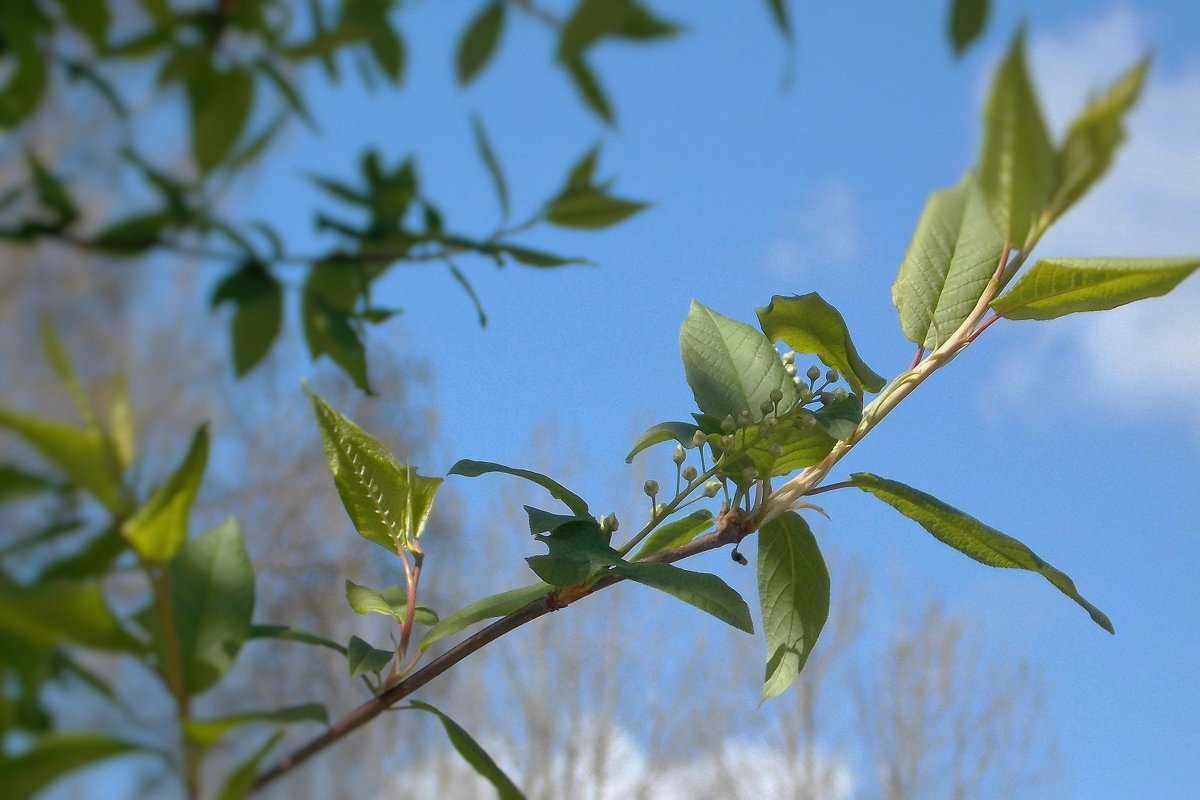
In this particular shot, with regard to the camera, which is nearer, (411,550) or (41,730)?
(41,730)

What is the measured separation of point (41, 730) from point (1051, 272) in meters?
0.30

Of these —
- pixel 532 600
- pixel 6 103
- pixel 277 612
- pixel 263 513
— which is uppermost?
pixel 263 513

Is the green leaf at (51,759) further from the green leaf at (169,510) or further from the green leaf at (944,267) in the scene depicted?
the green leaf at (944,267)

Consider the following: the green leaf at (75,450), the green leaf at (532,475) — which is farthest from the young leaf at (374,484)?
the green leaf at (75,450)

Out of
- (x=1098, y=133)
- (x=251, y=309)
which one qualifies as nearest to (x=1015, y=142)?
(x=1098, y=133)

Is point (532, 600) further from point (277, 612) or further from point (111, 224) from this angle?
point (277, 612)

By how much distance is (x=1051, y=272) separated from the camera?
0.34 m

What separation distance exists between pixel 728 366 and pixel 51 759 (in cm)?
27

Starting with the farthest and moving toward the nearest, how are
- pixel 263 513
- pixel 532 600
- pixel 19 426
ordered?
pixel 263 513
pixel 532 600
pixel 19 426

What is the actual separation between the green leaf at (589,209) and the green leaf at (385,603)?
5.5 inches

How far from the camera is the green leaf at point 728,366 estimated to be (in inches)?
15.0

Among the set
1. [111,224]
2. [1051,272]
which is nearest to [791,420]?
[1051,272]

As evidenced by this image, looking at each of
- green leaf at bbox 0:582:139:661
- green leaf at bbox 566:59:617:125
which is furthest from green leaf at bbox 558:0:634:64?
green leaf at bbox 0:582:139:661

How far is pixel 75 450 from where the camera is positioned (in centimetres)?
17
